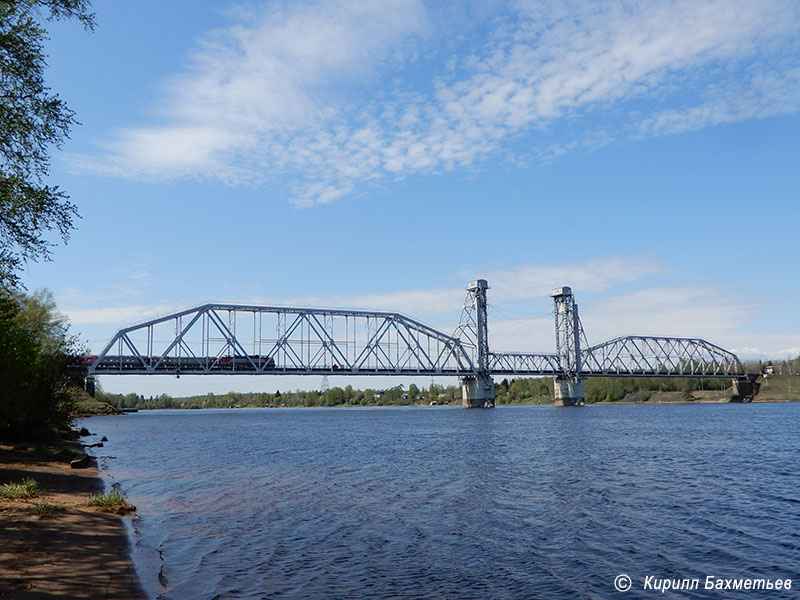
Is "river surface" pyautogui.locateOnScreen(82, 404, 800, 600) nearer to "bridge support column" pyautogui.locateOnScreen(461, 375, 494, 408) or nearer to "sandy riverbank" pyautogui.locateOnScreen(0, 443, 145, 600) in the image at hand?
"sandy riverbank" pyautogui.locateOnScreen(0, 443, 145, 600)

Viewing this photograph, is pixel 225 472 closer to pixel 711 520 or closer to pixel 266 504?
pixel 266 504

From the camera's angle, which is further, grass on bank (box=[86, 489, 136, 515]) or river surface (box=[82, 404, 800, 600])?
grass on bank (box=[86, 489, 136, 515])

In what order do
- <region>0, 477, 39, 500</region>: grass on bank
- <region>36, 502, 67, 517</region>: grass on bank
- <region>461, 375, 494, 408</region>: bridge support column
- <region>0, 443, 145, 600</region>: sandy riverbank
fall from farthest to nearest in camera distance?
<region>461, 375, 494, 408</region>: bridge support column → <region>0, 477, 39, 500</region>: grass on bank → <region>36, 502, 67, 517</region>: grass on bank → <region>0, 443, 145, 600</region>: sandy riverbank

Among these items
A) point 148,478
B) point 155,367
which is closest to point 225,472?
point 148,478

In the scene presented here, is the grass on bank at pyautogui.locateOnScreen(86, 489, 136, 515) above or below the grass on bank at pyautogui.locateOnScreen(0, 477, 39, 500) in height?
below

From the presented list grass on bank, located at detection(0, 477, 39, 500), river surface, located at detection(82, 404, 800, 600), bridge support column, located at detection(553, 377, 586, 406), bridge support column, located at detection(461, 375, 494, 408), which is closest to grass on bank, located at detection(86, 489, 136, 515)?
river surface, located at detection(82, 404, 800, 600)

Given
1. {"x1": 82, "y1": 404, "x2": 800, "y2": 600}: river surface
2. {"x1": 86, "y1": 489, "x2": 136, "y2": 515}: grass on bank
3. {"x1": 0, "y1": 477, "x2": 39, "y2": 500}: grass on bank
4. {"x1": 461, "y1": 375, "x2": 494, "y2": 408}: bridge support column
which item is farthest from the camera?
{"x1": 461, "y1": 375, "x2": 494, "y2": 408}: bridge support column

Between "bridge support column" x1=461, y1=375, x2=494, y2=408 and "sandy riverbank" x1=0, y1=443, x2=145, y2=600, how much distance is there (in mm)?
159147

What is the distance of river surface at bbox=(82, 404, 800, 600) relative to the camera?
49.0 feet

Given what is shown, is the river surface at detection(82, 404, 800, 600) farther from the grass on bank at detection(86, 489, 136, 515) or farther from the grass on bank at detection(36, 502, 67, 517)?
the grass on bank at detection(36, 502, 67, 517)

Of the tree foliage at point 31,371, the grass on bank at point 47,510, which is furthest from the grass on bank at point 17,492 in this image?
the tree foliage at point 31,371

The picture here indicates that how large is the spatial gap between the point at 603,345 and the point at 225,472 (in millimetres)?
179291

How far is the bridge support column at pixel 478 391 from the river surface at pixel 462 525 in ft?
447

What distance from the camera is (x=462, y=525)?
69.5 ft
